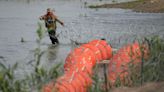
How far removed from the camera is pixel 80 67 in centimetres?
1465

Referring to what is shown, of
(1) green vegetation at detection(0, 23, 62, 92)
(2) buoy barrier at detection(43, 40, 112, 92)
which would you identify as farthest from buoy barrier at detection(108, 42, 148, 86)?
Answer: (1) green vegetation at detection(0, 23, 62, 92)

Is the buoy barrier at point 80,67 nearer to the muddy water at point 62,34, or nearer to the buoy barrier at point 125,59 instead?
the buoy barrier at point 125,59

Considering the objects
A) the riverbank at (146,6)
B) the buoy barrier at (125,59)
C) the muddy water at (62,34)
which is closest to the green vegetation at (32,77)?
the buoy barrier at (125,59)

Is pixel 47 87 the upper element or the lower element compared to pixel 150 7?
upper

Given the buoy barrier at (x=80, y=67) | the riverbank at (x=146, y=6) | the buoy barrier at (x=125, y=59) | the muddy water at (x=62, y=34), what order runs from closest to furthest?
the buoy barrier at (x=80, y=67), the buoy barrier at (x=125, y=59), the muddy water at (x=62, y=34), the riverbank at (x=146, y=6)

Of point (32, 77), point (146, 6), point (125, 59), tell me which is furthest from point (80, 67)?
point (146, 6)

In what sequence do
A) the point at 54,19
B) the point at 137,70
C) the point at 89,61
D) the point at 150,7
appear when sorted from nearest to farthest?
the point at 137,70, the point at 89,61, the point at 54,19, the point at 150,7

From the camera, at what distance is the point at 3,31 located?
3700cm

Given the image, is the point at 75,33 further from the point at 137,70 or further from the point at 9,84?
the point at 9,84

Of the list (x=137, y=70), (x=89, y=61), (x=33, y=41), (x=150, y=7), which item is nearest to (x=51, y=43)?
(x=33, y=41)

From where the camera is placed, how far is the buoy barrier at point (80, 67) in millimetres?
10297

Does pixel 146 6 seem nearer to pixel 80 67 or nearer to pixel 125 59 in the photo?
pixel 80 67

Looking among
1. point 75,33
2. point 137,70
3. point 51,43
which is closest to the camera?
point 137,70

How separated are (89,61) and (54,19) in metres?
10.7
